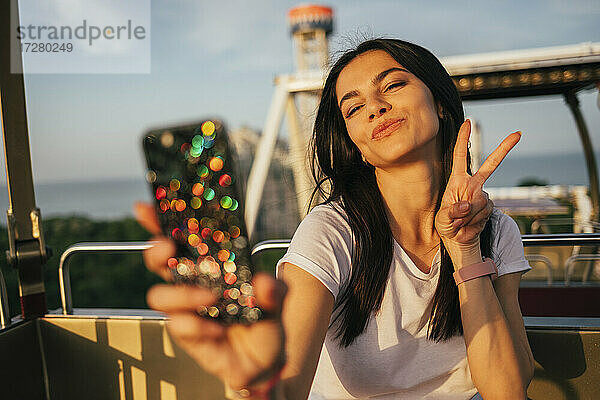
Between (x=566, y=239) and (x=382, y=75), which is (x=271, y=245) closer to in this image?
(x=382, y=75)

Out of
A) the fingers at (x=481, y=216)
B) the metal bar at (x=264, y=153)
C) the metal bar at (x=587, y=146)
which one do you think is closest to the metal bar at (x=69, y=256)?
the fingers at (x=481, y=216)

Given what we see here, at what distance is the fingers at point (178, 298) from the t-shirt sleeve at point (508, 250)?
1002 millimetres

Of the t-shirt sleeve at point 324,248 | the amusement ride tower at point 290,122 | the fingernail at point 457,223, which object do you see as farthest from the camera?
the amusement ride tower at point 290,122

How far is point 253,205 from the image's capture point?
4.42 metres

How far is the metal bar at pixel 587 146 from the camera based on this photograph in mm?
3250

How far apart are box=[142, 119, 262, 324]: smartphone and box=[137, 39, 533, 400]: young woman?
0.15 m

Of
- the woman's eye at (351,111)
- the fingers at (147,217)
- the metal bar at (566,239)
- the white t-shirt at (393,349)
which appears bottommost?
the white t-shirt at (393,349)

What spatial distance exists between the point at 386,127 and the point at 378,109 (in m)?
0.04

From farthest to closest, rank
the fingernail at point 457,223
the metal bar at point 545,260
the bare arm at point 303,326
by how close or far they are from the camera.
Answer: the metal bar at point 545,260 < the fingernail at point 457,223 < the bare arm at point 303,326

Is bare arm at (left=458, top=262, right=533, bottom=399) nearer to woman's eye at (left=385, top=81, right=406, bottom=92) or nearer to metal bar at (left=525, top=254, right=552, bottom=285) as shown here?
woman's eye at (left=385, top=81, right=406, bottom=92)

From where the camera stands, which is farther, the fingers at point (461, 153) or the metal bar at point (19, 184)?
the metal bar at point (19, 184)

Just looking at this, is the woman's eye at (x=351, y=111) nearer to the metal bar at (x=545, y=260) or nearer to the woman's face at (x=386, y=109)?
the woman's face at (x=386, y=109)

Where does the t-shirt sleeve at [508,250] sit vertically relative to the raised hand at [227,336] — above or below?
below

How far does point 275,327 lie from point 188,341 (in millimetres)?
77
